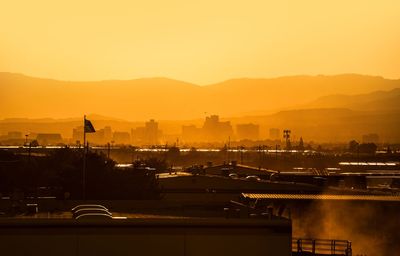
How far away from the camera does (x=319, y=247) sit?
3259 cm

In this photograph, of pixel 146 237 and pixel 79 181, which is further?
pixel 79 181

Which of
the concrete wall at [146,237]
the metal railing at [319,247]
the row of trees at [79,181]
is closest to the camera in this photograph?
the concrete wall at [146,237]

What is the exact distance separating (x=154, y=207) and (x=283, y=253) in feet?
58.7

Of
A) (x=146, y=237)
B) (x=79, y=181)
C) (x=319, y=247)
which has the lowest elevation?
(x=319, y=247)

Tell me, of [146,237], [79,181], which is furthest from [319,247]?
[79,181]

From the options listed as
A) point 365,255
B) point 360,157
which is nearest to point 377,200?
point 365,255

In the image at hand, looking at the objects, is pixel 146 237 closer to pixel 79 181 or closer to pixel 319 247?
pixel 319 247

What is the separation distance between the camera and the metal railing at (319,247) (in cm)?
2812

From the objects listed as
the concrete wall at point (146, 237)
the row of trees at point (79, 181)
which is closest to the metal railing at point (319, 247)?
the concrete wall at point (146, 237)

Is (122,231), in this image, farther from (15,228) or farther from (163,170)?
(163,170)

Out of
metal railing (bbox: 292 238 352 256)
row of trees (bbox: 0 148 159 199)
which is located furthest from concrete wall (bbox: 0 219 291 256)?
row of trees (bbox: 0 148 159 199)

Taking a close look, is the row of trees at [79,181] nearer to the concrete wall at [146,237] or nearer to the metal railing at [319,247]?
the metal railing at [319,247]

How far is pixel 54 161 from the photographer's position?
211 ft

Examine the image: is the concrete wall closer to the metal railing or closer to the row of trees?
the metal railing
